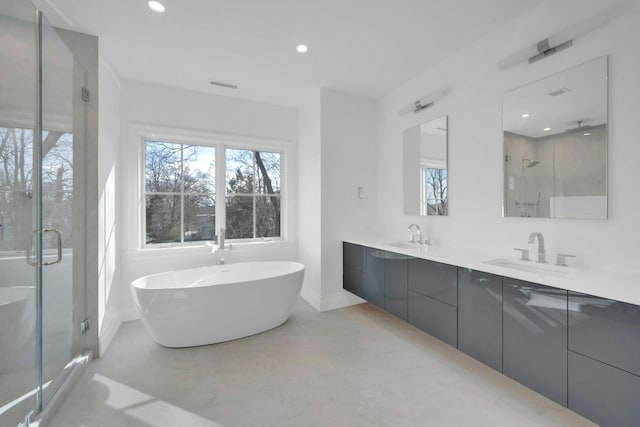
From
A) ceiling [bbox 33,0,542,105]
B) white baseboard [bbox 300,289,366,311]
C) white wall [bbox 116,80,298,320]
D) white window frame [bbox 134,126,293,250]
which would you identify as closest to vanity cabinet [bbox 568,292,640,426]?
ceiling [bbox 33,0,542,105]

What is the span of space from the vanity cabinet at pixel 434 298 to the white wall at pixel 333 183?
1.12 meters

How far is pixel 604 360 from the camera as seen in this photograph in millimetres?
1221

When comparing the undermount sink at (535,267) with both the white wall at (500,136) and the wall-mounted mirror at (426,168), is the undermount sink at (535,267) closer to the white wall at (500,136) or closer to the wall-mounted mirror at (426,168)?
the white wall at (500,136)

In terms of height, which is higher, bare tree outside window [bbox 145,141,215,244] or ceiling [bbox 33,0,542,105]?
ceiling [bbox 33,0,542,105]

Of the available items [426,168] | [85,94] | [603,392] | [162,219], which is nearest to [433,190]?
[426,168]

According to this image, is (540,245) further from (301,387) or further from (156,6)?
(156,6)

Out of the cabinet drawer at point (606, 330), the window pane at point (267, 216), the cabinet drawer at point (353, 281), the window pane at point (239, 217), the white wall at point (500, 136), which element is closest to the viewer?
the cabinet drawer at point (606, 330)

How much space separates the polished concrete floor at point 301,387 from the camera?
1.58m

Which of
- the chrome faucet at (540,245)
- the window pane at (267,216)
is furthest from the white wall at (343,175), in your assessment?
the chrome faucet at (540,245)

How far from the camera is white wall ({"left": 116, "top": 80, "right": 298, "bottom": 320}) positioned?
2.97 m

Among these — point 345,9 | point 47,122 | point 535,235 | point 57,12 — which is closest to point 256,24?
point 345,9

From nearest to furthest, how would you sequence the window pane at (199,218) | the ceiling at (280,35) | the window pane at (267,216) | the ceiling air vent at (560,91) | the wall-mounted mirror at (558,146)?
the wall-mounted mirror at (558,146) → the ceiling air vent at (560,91) → the ceiling at (280,35) → the window pane at (199,218) → the window pane at (267,216)

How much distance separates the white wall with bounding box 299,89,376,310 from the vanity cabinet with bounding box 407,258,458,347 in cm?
112

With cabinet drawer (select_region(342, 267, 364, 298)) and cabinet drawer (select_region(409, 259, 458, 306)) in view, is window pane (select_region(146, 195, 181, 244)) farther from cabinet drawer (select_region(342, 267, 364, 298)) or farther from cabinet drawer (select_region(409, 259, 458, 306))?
cabinet drawer (select_region(409, 259, 458, 306))
